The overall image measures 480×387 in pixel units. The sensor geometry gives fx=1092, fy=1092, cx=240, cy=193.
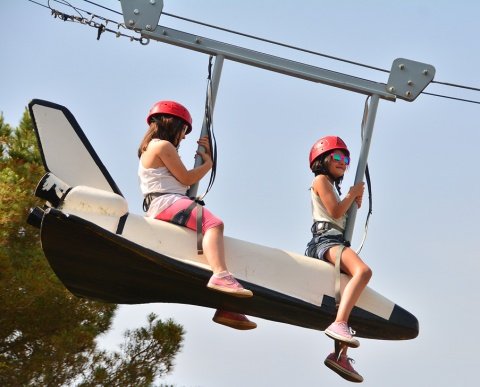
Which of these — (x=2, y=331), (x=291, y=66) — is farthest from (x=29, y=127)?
(x=291, y=66)

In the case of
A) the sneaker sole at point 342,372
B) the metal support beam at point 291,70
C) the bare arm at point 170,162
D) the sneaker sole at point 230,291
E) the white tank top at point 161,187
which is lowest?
the sneaker sole at point 230,291

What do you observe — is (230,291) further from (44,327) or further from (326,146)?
(44,327)

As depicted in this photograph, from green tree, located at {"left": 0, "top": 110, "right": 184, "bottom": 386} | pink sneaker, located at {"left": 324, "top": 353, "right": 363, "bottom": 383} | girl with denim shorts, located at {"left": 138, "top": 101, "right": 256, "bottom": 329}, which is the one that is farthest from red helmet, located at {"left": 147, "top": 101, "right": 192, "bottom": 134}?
green tree, located at {"left": 0, "top": 110, "right": 184, "bottom": 386}

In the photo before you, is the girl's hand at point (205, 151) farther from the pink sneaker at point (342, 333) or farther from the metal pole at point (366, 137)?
the pink sneaker at point (342, 333)

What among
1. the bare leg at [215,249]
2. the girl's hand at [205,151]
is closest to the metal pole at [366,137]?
the girl's hand at [205,151]

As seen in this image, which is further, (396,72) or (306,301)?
(396,72)

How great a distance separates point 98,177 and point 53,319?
19.3ft

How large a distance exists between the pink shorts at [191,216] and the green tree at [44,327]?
5.05m

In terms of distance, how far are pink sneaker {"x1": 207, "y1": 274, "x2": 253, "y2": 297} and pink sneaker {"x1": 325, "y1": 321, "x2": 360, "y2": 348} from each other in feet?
1.80

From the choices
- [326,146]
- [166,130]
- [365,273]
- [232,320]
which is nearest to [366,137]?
[326,146]

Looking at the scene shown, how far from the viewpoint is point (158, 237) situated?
589 cm

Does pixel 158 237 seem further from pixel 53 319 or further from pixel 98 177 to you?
pixel 53 319

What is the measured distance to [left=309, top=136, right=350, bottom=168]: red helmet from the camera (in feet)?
21.5

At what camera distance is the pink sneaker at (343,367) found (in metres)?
6.19
